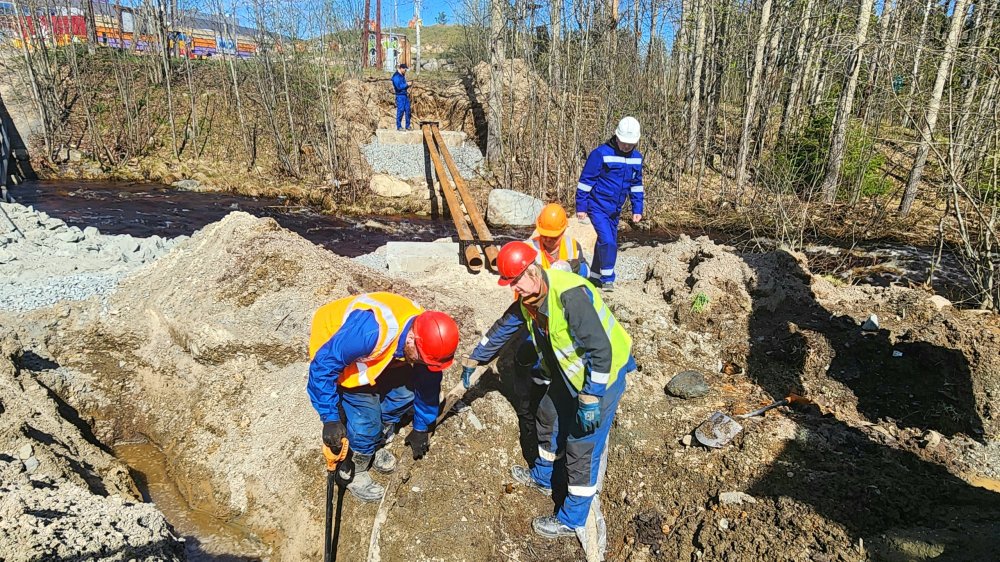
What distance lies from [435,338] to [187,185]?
13719mm

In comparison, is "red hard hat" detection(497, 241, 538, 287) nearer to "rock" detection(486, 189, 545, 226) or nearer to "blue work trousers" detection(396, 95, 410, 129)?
"rock" detection(486, 189, 545, 226)

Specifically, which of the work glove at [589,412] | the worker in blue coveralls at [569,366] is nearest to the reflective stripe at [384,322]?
the worker in blue coveralls at [569,366]

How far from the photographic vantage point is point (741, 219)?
39.5 ft

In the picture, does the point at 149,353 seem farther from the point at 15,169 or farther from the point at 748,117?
the point at 15,169

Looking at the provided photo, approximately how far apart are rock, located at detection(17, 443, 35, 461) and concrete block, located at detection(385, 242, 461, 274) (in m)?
4.44

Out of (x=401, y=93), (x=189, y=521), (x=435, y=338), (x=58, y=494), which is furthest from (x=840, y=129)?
(x=58, y=494)

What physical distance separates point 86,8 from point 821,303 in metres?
19.8

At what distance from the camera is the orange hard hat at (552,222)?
4145mm

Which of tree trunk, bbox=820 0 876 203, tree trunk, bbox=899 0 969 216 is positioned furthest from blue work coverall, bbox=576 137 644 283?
tree trunk, bbox=820 0 876 203

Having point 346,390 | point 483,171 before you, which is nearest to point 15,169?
point 483,171

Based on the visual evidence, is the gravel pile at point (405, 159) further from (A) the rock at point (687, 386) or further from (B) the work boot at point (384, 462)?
(B) the work boot at point (384, 462)

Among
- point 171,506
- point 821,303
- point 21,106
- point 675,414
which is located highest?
point 21,106

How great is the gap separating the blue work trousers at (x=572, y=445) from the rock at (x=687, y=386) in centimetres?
118

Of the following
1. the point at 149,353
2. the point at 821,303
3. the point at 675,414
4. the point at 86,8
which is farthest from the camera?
the point at 86,8
